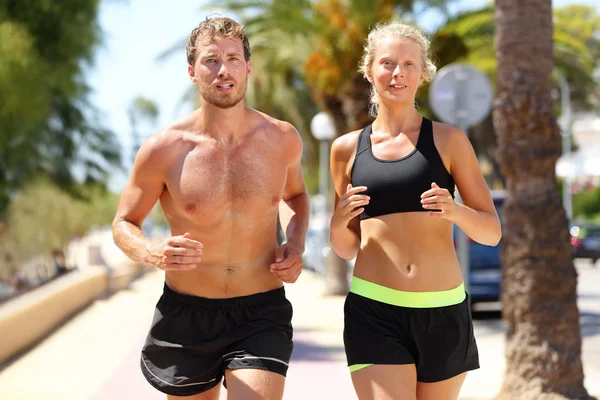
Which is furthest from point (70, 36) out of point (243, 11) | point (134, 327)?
point (134, 327)

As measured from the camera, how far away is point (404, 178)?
12.9 feet

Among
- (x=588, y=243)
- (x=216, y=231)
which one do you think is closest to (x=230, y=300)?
(x=216, y=231)

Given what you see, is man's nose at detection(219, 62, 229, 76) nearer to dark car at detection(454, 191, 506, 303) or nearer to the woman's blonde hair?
the woman's blonde hair

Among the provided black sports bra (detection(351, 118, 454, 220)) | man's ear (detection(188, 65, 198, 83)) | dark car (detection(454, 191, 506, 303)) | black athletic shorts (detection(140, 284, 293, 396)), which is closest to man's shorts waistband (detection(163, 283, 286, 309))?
black athletic shorts (detection(140, 284, 293, 396))

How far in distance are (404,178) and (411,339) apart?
642mm

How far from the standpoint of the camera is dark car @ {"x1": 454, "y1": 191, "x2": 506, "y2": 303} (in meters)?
14.5

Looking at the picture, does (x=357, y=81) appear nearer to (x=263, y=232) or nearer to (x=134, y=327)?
(x=134, y=327)

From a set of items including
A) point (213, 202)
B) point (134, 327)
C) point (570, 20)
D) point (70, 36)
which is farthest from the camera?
point (570, 20)

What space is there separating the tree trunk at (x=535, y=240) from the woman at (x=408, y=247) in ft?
11.2

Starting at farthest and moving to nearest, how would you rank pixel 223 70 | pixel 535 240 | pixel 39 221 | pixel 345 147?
pixel 39 221 < pixel 535 240 < pixel 345 147 < pixel 223 70

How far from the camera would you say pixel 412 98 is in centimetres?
408

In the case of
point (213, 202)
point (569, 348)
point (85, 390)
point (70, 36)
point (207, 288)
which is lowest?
point (85, 390)

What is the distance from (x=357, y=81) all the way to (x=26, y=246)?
16.6 m

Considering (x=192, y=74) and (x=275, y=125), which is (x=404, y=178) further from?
(x=192, y=74)
